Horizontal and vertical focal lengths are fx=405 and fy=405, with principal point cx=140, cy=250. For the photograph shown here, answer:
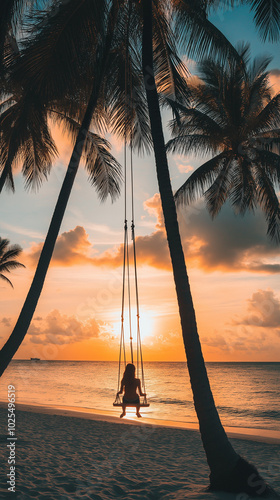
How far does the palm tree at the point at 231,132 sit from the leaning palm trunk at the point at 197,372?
7302 millimetres

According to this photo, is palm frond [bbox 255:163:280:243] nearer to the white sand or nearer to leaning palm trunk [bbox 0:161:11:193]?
the white sand

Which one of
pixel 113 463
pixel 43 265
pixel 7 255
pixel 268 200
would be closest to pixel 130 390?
pixel 113 463

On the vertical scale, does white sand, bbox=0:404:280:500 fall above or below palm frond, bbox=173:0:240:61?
below

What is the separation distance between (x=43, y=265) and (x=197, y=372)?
3248 millimetres

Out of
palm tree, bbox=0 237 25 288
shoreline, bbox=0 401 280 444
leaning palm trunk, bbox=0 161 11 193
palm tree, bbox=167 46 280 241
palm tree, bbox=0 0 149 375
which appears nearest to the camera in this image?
palm tree, bbox=0 0 149 375

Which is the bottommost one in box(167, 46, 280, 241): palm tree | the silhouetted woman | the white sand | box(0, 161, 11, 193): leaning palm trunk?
the white sand

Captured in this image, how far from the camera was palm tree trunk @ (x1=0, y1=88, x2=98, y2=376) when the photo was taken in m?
6.29

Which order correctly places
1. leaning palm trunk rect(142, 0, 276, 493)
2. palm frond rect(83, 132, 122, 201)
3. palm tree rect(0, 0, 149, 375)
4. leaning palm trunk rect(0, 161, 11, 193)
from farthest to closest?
palm frond rect(83, 132, 122, 201), leaning palm trunk rect(0, 161, 11, 193), palm tree rect(0, 0, 149, 375), leaning palm trunk rect(142, 0, 276, 493)

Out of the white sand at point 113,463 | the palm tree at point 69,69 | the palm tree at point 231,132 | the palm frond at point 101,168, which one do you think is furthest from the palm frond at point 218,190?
the white sand at point 113,463

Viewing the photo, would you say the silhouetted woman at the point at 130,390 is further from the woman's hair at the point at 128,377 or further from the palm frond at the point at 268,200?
the palm frond at the point at 268,200

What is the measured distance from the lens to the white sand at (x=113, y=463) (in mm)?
4887

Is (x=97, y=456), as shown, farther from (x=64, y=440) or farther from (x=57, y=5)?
(x=57, y=5)

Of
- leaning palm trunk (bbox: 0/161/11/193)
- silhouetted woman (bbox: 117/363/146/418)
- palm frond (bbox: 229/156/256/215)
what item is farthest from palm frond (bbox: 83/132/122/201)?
palm frond (bbox: 229/156/256/215)

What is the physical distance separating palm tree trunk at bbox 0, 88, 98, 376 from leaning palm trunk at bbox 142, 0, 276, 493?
85.7 inches
